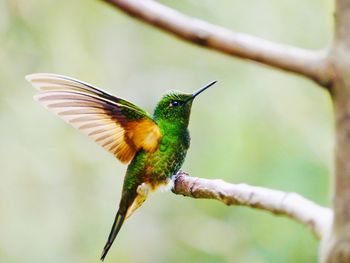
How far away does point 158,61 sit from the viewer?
193 inches

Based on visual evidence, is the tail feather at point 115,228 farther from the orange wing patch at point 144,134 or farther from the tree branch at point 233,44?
the tree branch at point 233,44

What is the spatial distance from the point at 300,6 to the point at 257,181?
1.09m

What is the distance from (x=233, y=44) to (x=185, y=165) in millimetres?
3534

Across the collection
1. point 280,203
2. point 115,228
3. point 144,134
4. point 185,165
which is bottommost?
point 185,165

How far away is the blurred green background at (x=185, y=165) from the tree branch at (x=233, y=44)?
2896mm

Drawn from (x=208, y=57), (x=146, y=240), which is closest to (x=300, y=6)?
(x=208, y=57)

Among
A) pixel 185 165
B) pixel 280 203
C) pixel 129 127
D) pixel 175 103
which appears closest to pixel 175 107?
pixel 175 103

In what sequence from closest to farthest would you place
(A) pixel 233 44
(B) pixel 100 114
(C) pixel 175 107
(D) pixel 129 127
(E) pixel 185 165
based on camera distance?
(A) pixel 233 44
(B) pixel 100 114
(D) pixel 129 127
(C) pixel 175 107
(E) pixel 185 165

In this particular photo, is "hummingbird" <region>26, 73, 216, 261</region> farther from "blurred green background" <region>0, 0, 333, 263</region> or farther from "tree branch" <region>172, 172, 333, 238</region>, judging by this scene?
"blurred green background" <region>0, 0, 333, 263</region>

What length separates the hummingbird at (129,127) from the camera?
1321mm

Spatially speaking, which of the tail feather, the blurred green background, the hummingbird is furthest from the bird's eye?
the blurred green background

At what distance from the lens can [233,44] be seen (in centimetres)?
73

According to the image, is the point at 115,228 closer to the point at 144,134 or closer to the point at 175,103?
the point at 144,134

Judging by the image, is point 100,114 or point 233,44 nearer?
point 233,44
